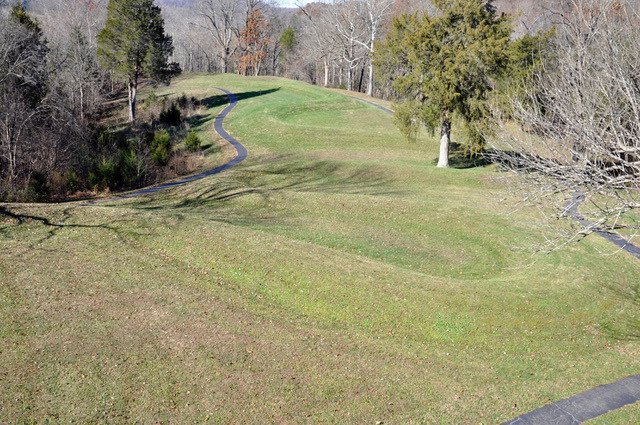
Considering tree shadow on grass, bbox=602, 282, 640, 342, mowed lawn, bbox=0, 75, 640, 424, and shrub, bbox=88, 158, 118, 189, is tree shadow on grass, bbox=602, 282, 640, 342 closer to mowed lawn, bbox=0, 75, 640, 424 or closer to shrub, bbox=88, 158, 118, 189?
mowed lawn, bbox=0, 75, 640, 424

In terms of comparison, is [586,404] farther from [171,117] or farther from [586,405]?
[171,117]

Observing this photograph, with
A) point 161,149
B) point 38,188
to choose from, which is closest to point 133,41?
point 161,149

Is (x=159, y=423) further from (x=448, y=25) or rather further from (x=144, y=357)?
(x=448, y=25)

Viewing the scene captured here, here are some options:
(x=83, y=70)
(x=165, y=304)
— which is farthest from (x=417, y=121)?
(x=83, y=70)

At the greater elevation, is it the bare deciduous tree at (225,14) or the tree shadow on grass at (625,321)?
the bare deciduous tree at (225,14)

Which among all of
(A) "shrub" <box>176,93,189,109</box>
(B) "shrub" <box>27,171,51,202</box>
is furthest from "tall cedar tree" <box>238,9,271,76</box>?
(B) "shrub" <box>27,171,51,202</box>

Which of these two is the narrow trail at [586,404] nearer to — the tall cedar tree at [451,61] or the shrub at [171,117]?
the tall cedar tree at [451,61]

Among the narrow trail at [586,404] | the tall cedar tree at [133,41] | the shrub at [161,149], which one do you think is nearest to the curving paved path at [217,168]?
the shrub at [161,149]

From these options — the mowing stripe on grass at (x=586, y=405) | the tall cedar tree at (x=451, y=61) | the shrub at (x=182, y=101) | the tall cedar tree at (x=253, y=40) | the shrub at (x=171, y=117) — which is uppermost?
the tall cedar tree at (x=253, y=40)
